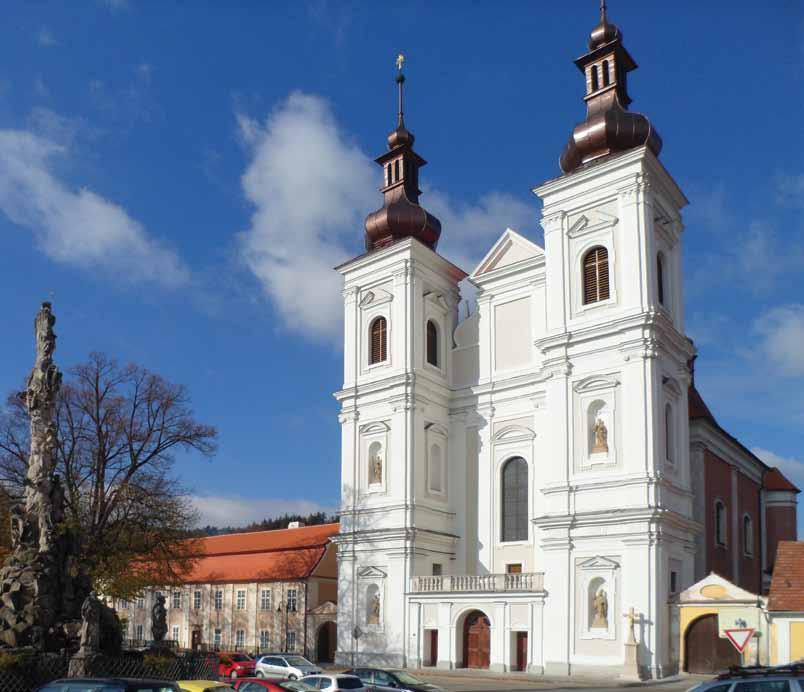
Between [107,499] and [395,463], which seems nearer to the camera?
[107,499]

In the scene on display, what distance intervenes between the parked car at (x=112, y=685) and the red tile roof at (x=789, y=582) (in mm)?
21516

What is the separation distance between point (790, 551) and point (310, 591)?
2551 centimetres

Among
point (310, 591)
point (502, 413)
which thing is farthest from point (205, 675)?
point (310, 591)

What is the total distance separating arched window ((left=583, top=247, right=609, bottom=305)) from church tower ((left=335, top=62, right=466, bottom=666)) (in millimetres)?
8300

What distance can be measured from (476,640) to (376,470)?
8.56 meters

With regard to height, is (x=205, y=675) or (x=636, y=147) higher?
(x=636, y=147)

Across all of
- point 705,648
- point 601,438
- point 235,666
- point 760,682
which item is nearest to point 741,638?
point 760,682

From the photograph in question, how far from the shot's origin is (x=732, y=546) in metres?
40.9

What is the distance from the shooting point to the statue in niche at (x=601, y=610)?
105ft

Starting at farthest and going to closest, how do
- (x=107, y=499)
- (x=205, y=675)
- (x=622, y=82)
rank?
1. (x=622, y=82)
2. (x=107, y=499)
3. (x=205, y=675)

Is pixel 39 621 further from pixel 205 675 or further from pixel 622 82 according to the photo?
pixel 622 82

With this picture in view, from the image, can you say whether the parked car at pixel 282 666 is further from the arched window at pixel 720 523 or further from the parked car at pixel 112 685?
the arched window at pixel 720 523

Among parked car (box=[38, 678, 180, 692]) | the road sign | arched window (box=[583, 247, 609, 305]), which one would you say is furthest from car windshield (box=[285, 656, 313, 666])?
the road sign

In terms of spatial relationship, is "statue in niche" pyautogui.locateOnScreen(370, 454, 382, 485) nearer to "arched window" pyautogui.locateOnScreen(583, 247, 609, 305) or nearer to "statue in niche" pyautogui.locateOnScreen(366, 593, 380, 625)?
"statue in niche" pyautogui.locateOnScreen(366, 593, 380, 625)
